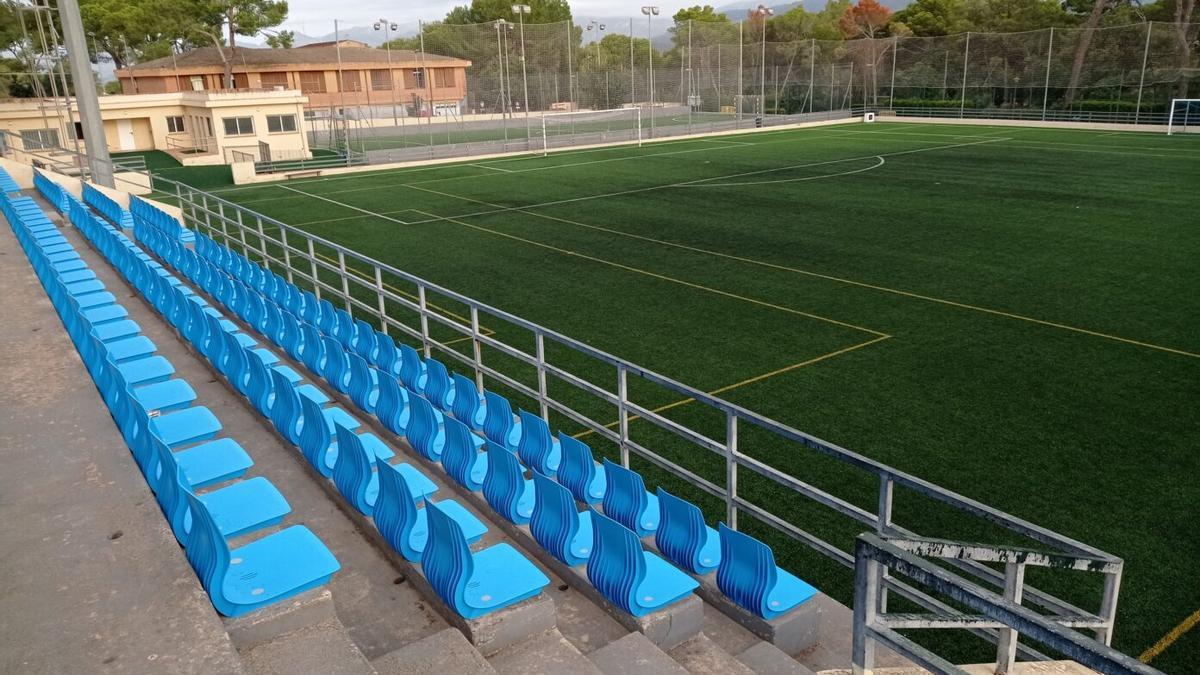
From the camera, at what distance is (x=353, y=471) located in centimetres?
555

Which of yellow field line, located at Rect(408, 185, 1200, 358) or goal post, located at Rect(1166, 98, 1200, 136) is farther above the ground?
goal post, located at Rect(1166, 98, 1200, 136)

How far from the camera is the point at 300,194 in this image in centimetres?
2845

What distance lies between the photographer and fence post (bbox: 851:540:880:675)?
284cm

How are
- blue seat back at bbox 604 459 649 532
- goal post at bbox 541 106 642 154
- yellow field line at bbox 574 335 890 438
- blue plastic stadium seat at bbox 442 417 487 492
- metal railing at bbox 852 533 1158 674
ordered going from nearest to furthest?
1. metal railing at bbox 852 533 1158 674
2. blue seat back at bbox 604 459 649 532
3. blue plastic stadium seat at bbox 442 417 487 492
4. yellow field line at bbox 574 335 890 438
5. goal post at bbox 541 106 642 154

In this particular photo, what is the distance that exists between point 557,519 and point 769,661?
1384mm

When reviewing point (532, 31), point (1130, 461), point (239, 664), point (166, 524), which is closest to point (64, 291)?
point (166, 524)

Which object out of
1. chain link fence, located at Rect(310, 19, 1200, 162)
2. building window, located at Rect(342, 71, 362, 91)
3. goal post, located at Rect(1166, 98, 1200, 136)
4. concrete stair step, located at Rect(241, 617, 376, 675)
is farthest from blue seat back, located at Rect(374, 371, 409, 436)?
building window, located at Rect(342, 71, 362, 91)

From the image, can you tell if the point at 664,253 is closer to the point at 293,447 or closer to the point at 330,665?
the point at 293,447

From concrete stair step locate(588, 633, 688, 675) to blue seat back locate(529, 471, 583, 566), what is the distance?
3.12 feet

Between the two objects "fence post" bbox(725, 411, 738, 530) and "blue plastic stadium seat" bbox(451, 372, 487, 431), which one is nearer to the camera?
"fence post" bbox(725, 411, 738, 530)

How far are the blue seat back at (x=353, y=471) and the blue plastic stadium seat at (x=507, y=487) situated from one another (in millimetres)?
753

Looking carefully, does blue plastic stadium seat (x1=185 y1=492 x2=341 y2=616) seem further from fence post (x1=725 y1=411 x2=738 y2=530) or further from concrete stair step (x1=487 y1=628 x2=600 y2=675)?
fence post (x1=725 y1=411 x2=738 y2=530)

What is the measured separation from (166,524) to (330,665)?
1.45 meters

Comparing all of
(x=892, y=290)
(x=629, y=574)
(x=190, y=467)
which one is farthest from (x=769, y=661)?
(x=892, y=290)
